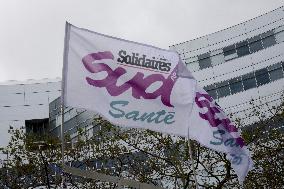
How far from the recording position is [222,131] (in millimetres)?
9719

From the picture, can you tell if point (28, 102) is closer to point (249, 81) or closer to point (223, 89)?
point (223, 89)

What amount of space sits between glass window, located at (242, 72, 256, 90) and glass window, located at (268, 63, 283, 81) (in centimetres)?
150

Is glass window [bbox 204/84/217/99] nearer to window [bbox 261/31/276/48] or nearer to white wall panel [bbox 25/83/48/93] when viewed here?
window [bbox 261/31/276/48]

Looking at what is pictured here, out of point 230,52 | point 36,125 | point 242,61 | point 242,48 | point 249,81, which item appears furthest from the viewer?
point 36,125

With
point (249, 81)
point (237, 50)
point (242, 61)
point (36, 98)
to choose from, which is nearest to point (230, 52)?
point (237, 50)

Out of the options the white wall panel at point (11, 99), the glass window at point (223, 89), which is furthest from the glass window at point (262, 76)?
the white wall panel at point (11, 99)

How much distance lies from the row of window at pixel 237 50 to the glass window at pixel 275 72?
6.88ft

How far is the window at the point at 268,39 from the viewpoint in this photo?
37.5 meters

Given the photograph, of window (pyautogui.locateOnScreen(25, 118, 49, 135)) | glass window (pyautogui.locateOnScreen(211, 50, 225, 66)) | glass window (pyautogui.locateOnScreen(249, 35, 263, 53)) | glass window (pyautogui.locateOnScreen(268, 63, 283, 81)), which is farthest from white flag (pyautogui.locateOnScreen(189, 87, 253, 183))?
window (pyautogui.locateOnScreen(25, 118, 49, 135))

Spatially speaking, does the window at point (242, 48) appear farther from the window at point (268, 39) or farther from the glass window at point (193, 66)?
the glass window at point (193, 66)

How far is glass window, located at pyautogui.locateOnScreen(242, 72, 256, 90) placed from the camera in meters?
36.9

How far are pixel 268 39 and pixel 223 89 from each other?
237 inches

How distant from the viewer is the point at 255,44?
125 feet

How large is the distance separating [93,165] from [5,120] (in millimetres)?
23930
